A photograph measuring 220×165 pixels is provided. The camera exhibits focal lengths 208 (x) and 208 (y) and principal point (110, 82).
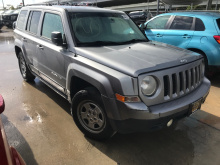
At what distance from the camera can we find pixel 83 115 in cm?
298

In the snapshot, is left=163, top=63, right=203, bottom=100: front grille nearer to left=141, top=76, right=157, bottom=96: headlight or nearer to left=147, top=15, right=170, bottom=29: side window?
left=141, top=76, right=157, bottom=96: headlight

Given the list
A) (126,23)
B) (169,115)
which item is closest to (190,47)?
(126,23)

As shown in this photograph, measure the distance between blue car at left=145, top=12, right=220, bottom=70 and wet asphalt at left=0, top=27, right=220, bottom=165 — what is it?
5.05ft

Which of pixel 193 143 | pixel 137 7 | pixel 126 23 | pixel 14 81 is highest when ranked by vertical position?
pixel 137 7

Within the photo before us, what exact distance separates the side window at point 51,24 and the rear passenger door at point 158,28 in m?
3.37

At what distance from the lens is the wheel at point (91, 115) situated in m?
2.66

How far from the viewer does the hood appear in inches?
93.4

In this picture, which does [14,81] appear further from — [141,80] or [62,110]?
[141,80]

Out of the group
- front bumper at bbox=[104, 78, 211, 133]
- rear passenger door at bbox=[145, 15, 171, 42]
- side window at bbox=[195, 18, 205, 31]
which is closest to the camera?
front bumper at bbox=[104, 78, 211, 133]

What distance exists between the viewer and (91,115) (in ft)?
9.37

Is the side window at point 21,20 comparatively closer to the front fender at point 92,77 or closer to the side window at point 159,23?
the front fender at point 92,77

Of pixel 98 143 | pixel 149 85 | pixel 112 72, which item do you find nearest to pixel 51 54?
pixel 112 72

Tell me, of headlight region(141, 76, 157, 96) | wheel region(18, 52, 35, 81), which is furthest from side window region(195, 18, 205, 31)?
wheel region(18, 52, 35, 81)

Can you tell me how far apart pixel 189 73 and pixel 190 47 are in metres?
2.94
